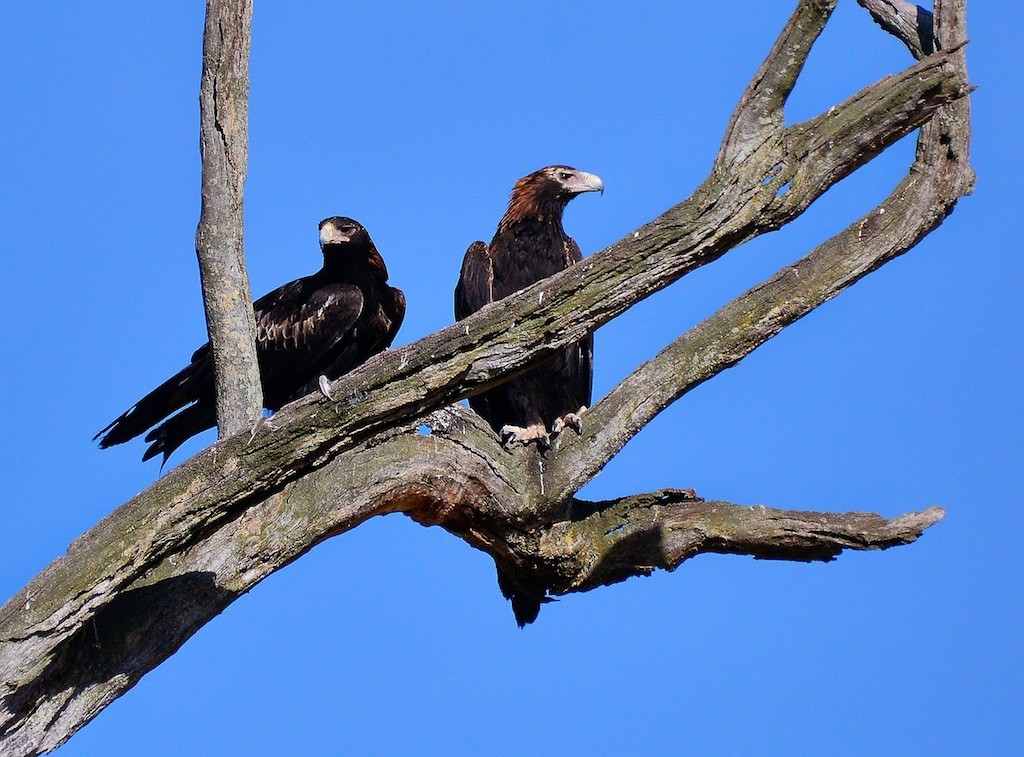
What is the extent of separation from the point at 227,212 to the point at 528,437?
1.62 meters

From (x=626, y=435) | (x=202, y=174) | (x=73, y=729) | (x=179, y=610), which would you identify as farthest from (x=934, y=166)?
(x=73, y=729)

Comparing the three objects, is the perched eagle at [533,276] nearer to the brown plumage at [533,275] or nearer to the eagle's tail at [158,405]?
the brown plumage at [533,275]

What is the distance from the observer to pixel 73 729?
4.24 m

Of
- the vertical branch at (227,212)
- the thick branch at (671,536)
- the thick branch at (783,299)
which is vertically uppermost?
the vertical branch at (227,212)

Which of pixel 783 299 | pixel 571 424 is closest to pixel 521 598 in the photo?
pixel 571 424

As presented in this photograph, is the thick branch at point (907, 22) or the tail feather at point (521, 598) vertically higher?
the thick branch at point (907, 22)

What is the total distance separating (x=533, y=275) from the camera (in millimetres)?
6953

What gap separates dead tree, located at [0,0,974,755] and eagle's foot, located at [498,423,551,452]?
13 centimetres

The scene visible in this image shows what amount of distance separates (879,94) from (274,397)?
423 centimetres

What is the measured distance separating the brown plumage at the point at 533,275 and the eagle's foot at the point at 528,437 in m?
0.40

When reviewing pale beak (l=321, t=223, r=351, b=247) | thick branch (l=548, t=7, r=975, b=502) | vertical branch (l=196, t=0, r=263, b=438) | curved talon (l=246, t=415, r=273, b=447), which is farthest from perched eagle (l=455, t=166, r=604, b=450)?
curved talon (l=246, t=415, r=273, b=447)

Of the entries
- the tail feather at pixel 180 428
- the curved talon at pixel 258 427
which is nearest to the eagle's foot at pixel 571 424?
the curved talon at pixel 258 427

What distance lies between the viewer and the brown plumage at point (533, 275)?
262 inches

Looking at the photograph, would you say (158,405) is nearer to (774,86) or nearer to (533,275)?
(533,275)
